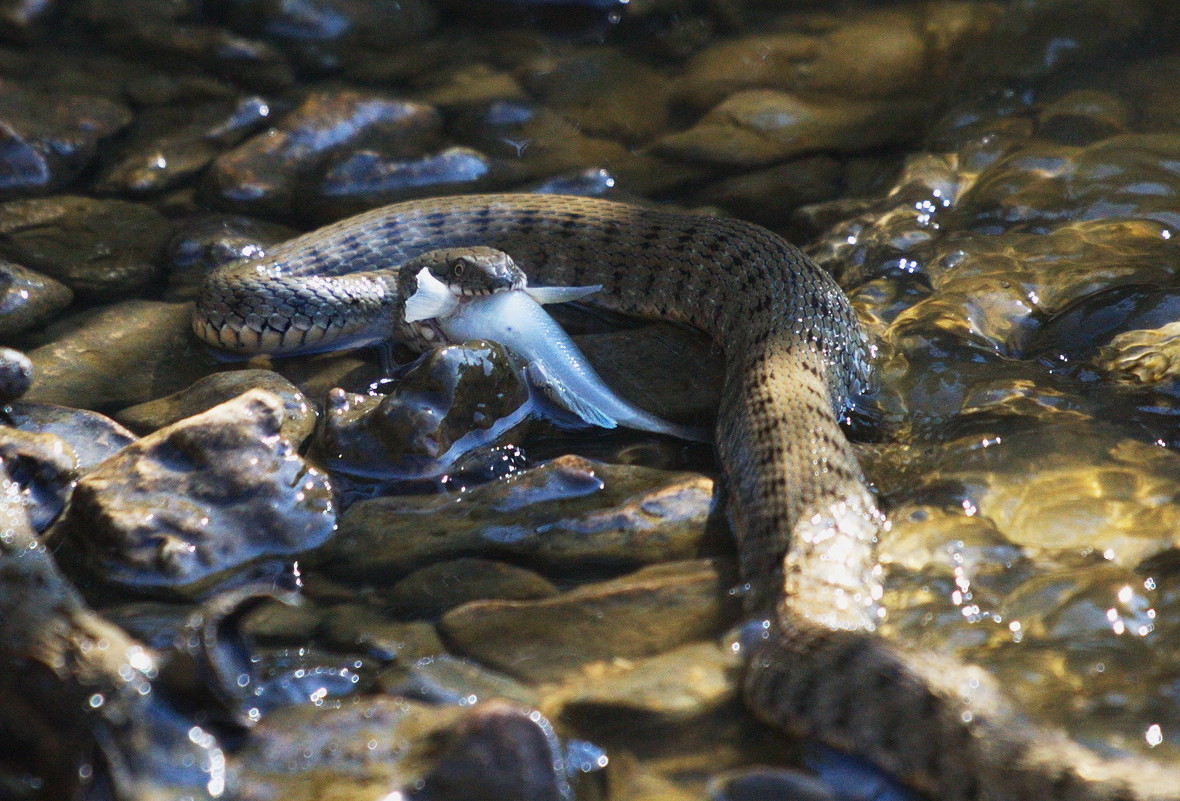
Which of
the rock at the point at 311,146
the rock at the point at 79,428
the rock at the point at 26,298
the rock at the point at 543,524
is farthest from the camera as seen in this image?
the rock at the point at 311,146

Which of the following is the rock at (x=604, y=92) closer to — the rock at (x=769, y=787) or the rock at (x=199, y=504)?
the rock at (x=199, y=504)

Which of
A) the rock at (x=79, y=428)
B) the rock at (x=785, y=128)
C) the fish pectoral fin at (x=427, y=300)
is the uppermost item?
the rock at (x=785, y=128)

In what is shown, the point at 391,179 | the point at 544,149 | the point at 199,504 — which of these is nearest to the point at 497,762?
the point at 199,504

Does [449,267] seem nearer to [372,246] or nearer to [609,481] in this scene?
[372,246]

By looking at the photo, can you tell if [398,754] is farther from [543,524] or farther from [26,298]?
[26,298]

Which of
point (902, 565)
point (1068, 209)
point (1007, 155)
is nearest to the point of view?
point (902, 565)

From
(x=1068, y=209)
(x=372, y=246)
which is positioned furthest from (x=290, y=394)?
(x=1068, y=209)

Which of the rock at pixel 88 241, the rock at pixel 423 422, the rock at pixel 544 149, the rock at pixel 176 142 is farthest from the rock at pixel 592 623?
the rock at pixel 176 142
